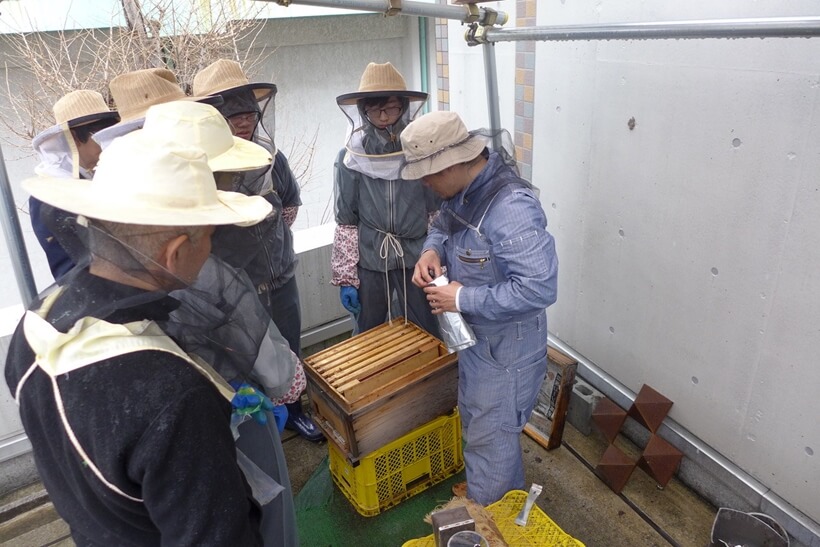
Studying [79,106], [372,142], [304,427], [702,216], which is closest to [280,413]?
[304,427]

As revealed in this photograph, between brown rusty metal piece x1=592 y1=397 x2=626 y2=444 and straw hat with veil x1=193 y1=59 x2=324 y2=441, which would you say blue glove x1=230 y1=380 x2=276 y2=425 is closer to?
straw hat with veil x1=193 y1=59 x2=324 y2=441

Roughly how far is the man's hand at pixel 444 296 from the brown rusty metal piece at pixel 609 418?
1.44 meters

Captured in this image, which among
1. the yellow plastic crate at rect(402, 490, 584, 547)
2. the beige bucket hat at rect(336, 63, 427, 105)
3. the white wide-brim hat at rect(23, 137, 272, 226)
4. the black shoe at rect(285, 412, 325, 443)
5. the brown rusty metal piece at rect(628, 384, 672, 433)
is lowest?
the black shoe at rect(285, 412, 325, 443)

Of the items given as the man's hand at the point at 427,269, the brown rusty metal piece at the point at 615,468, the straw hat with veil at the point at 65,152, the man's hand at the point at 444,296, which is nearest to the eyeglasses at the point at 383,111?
the man's hand at the point at 427,269

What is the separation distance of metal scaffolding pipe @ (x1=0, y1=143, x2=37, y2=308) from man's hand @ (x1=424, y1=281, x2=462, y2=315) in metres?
1.83

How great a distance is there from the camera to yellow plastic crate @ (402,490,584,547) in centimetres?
204

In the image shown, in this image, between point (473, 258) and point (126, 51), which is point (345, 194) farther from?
point (126, 51)

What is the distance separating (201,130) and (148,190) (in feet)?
2.60

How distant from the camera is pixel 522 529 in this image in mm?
2131

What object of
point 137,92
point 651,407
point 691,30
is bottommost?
point 651,407

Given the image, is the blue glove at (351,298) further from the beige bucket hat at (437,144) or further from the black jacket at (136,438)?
the black jacket at (136,438)

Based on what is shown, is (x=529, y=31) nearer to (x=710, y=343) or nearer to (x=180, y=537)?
(x=710, y=343)

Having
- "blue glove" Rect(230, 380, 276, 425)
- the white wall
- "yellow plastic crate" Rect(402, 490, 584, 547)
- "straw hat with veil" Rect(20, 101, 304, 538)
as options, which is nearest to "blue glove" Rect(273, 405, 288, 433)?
"straw hat with veil" Rect(20, 101, 304, 538)

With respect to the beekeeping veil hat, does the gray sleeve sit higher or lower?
lower
